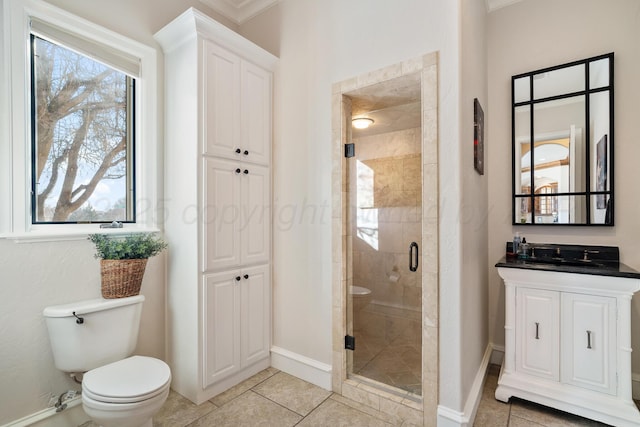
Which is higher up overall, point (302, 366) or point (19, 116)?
point (19, 116)

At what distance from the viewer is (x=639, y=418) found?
5.73 ft

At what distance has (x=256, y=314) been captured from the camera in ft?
7.89

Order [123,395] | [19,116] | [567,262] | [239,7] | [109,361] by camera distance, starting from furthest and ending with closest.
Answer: [239,7], [567,262], [109,361], [19,116], [123,395]

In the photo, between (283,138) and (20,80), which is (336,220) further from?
(20,80)

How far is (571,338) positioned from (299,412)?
1.76 meters

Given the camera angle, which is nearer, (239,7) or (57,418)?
(57,418)

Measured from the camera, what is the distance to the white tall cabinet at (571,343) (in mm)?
1800

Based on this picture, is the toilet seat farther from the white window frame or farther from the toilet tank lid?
the white window frame

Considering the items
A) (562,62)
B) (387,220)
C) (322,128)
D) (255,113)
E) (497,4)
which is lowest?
(387,220)

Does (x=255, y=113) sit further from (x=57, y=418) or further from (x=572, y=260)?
(x=572, y=260)

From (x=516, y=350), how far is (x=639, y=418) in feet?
2.06


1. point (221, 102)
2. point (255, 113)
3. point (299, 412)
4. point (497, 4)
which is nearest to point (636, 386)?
point (299, 412)

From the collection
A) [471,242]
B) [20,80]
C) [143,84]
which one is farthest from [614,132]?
[20,80]

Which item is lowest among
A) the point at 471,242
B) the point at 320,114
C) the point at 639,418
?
the point at 639,418
